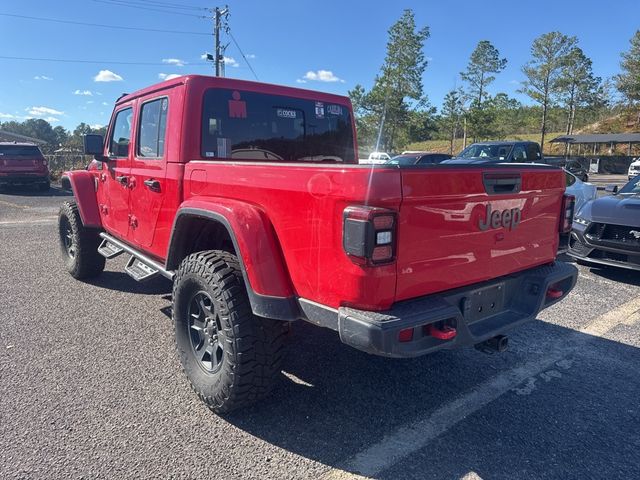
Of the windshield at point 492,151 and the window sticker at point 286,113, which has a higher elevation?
the windshield at point 492,151

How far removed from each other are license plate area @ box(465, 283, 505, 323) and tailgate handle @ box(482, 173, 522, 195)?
22.1 inches

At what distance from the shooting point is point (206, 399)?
112 inches

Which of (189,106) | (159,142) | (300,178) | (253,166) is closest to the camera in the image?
(300,178)

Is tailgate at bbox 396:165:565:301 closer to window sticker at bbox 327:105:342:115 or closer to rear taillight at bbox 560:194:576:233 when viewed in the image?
rear taillight at bbox 560:194:576:233

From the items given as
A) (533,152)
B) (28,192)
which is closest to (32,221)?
(28,192)

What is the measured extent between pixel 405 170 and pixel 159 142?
7.72 feet

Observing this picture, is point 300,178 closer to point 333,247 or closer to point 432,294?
point 333,247

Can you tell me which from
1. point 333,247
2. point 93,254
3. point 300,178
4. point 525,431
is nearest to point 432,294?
point 333,247

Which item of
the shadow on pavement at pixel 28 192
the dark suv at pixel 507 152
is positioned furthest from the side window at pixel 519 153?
the shadow on pavement at pixel 28 192

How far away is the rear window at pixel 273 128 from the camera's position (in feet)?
11.5

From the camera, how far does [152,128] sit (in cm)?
388

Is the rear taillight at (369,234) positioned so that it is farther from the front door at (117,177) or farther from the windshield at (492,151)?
the windshield at (492,151)

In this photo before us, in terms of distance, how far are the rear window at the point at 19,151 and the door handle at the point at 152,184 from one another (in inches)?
625

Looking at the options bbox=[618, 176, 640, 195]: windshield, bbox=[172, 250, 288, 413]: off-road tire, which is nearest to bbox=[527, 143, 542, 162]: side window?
bbox=[618, 176, 640, 195]: windshield
